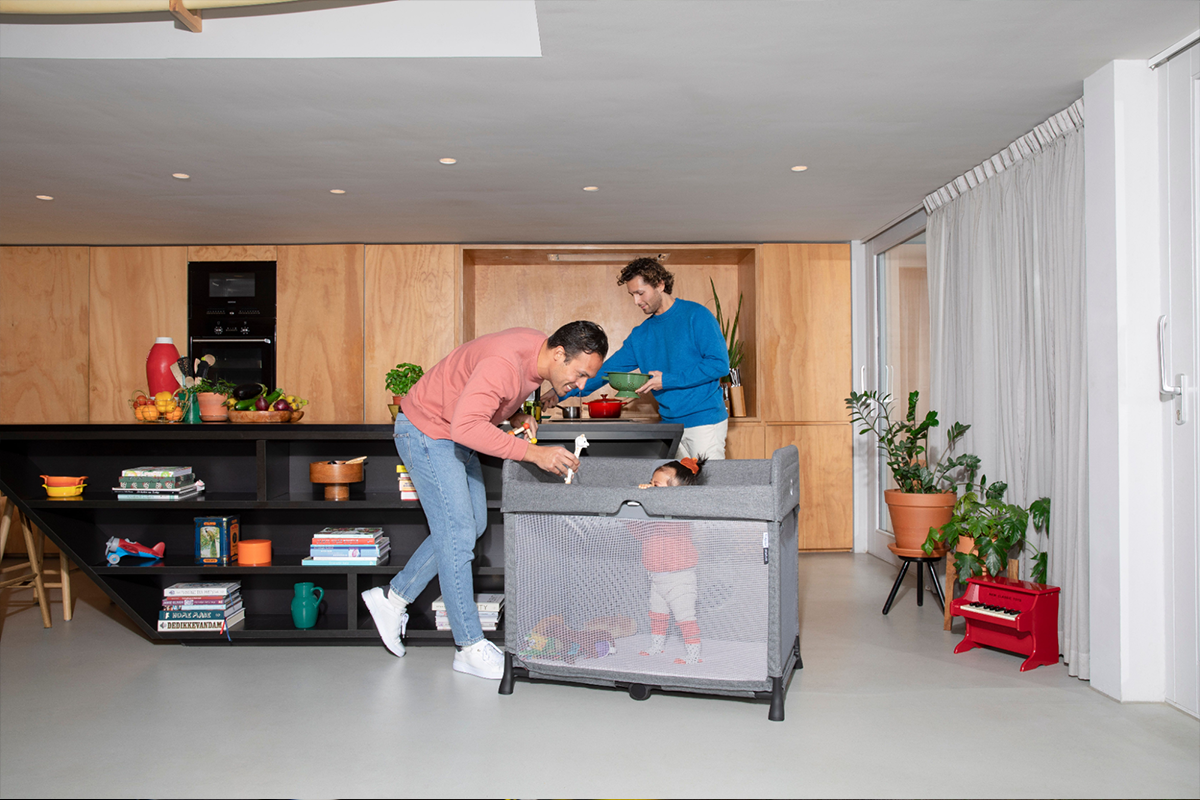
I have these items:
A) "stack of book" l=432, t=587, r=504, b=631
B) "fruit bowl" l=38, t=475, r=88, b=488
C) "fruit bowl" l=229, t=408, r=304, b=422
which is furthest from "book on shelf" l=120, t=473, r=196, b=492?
"stack of book" l=432, t=587, r=504, b=631

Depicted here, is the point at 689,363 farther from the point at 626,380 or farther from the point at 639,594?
the point at 639,594

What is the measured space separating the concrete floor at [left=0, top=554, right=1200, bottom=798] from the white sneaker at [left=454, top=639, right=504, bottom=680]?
0.13 feet

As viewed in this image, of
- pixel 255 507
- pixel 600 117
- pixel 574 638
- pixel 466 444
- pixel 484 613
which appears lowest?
pixel 484 613

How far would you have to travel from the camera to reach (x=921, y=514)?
3500 mm

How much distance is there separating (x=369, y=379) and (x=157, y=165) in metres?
1.91

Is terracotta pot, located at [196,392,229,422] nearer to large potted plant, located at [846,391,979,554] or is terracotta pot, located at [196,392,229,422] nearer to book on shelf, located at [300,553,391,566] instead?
book on shelf, located at [300,553,391,566]

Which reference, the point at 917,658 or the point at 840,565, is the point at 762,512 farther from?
the point at 840,565

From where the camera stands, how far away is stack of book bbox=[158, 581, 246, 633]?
9.93 ft

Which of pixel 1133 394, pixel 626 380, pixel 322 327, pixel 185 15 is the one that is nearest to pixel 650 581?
pixel 626 380

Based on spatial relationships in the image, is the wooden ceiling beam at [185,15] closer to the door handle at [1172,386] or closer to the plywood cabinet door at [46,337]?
the door handle at [1172,386]

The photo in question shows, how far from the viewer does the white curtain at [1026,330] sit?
276cm

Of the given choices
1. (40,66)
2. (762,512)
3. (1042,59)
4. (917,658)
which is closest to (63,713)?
(40,66)

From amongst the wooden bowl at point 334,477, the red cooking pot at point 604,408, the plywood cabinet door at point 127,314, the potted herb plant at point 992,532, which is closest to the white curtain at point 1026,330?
the potted herb plant at point 992,532

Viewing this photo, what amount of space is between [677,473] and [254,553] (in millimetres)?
1777
